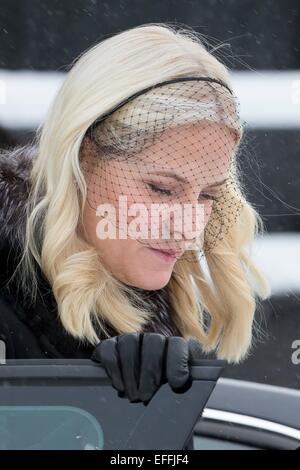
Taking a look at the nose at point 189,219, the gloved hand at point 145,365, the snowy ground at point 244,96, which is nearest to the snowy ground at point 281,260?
the snowy ground at point 244,96

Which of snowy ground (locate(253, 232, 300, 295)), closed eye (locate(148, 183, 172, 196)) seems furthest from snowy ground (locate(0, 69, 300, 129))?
closed eye (locate(148, 183, 172, 196))

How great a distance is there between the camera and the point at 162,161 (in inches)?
75.6

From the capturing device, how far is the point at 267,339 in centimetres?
399

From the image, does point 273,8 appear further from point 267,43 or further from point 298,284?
point 298,284

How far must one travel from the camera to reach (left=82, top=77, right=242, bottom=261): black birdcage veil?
1.92m

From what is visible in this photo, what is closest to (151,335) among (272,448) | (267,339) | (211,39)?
(272,448)

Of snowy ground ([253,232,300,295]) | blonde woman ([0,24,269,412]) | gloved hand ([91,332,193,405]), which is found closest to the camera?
gloved hand ([91,332,193,405])

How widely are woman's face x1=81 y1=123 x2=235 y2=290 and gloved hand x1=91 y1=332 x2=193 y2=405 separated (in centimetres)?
57

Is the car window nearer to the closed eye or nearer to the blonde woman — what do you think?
the blonde woman

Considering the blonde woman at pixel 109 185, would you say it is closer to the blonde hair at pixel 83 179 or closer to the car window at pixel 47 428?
the blonde hair at pixel 83 179

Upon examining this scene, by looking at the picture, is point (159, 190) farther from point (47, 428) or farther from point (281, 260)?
point (281, 260)

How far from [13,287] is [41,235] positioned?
0.41 feet

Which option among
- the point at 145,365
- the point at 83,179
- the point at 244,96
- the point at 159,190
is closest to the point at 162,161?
the point at 159,190

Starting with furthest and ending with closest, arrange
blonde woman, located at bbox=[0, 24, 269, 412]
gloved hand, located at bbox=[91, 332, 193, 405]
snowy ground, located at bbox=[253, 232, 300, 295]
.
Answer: snowy ground, located at bbox=[253, 232, 300, 295], blonde woman, located at bbox=[0, 24, 269, 412], gloved hand, located at bbox=[91, 332, 193, 405]
